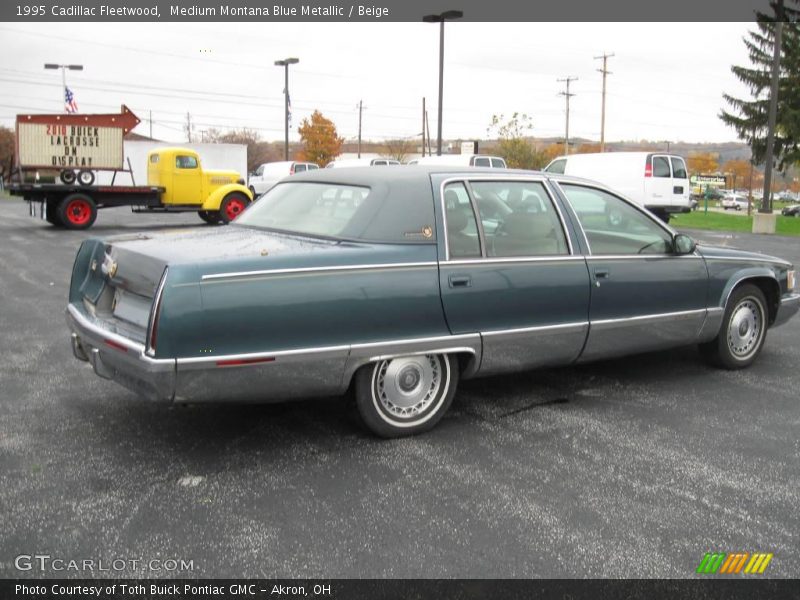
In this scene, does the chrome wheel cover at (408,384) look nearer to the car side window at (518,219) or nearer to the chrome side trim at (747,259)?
the car side window at (518,219)

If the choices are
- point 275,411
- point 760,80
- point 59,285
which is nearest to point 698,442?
point 275,411

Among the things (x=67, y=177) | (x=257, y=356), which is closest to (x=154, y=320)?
(x=257, y=356)

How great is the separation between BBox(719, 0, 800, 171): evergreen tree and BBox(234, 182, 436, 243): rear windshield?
29.4m

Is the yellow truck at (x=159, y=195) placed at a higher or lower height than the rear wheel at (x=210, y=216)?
higher

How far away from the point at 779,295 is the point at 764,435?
80.0 inches

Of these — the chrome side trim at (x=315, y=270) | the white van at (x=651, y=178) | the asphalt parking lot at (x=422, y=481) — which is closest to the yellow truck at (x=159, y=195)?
the white van at (x=651, y=178)

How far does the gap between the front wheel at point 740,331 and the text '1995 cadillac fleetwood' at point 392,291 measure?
0.67 ft

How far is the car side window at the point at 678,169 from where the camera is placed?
A: 24328mm

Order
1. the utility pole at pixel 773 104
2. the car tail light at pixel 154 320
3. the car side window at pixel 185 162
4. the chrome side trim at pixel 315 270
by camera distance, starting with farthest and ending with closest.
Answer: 1. the utility pole at pixel 773 104
2. the car side window at pixel 185 162
3. the chrome side trim at pixel 315 270
4. the car tail light at pixel 154 320

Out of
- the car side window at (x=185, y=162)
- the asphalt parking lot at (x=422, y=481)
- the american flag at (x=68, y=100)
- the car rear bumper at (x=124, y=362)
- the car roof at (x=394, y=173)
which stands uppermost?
the american flag at (x=68, y=100)

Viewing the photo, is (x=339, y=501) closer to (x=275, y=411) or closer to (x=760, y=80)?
(x=275, y=411)

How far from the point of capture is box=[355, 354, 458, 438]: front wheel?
429cm

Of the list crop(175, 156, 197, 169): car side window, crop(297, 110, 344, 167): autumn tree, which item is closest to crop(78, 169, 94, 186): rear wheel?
crop(175, 156, 197, 169): car side window
